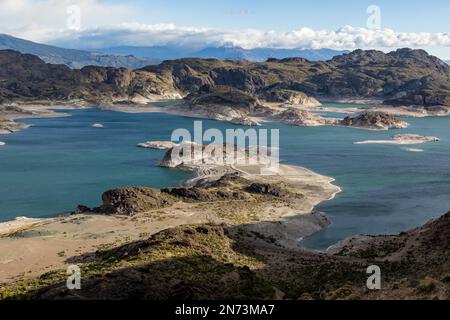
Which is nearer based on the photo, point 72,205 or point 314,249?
point 314,249

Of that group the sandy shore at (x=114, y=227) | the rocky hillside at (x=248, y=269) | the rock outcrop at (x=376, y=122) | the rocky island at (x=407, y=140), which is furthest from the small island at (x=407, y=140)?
the rocky hillside at (x=248, y=269)

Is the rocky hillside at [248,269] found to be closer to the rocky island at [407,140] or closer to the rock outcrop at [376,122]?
the rocky island at [407,140]

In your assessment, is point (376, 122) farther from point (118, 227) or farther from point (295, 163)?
point (118, 227)
